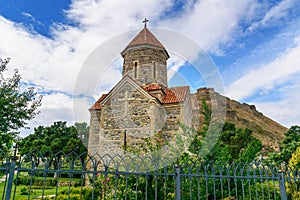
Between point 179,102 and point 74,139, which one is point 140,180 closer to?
point 179,102

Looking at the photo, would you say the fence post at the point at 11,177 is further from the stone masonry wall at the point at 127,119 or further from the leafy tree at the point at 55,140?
the leafy tree at the point at 55,140

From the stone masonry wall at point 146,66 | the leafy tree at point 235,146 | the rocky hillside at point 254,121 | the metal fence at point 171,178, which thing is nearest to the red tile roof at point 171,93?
the stone masonry wall at point 146,66

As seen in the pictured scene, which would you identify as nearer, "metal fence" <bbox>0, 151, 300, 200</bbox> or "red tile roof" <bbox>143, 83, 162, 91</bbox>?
"metal fence" <bbox>0, 151, 300, 200</bbox>

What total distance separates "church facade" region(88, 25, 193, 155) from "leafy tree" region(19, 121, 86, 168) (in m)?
10.8

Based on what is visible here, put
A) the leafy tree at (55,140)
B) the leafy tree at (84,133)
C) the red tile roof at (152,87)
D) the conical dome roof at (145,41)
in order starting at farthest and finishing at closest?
the leafy tree at (55,140)
the leafy tree at (84,133)
the conical dome roof at (145,41)
the red tile roof at (152,87)

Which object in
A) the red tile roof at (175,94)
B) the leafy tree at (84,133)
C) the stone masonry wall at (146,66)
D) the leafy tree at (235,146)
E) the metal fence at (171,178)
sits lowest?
the metal fence at (171,178)

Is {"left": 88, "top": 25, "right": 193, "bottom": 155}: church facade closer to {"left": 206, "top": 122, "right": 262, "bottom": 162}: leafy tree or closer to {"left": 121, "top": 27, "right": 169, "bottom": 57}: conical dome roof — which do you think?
{"left": 121, "top": 27, "right": 169, "bottom": 57}: conical dome roof

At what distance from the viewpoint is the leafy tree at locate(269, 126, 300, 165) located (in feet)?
47.4

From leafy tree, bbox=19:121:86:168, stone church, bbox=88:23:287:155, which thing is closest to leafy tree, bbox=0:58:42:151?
stone church, bbox=88:23:287:155

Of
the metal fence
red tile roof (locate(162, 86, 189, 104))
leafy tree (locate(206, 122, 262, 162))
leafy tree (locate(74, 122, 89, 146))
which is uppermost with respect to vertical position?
red tile roof (locate(162, 86, 189, 104))

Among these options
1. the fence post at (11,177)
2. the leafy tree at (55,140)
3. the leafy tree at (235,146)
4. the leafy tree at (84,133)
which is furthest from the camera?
the leafy tree at (55,140)

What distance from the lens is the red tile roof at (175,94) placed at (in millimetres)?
12625

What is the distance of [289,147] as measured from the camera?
14688mm

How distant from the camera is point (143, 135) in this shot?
11086 mm
